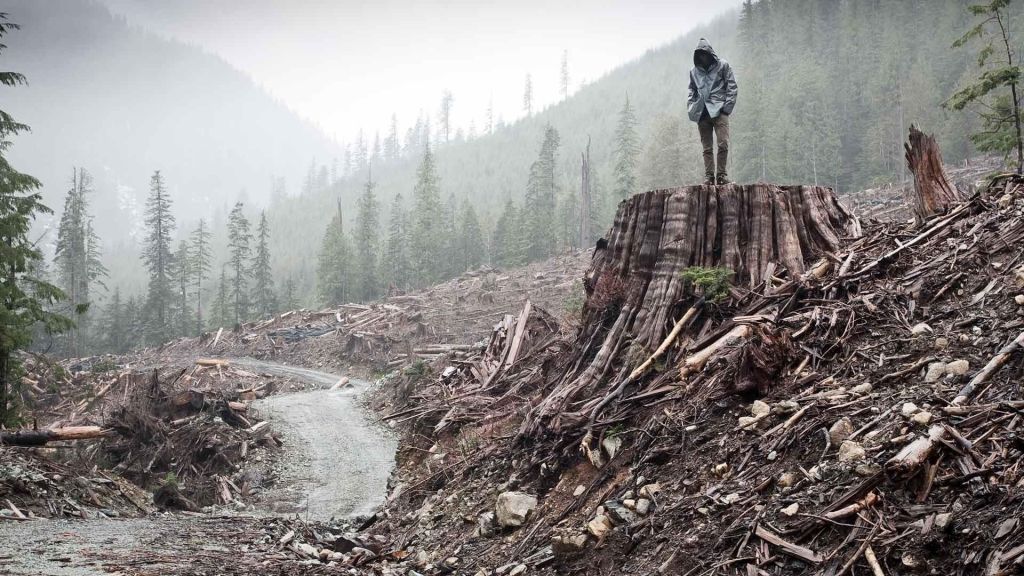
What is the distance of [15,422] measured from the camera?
12.5 metres

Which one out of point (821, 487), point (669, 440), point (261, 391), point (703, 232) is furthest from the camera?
point (261, 391)

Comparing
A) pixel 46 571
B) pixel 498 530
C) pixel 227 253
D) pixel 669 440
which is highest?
pixel 227 253

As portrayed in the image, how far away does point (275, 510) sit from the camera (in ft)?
33.1

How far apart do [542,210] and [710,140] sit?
52.1m

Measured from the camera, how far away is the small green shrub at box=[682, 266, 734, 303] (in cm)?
611

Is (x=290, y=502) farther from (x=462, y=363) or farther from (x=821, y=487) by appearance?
(x=821, y=487)

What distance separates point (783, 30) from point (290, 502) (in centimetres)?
9321

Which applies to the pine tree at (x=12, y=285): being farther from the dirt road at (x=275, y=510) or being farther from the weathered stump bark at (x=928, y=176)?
the weathered stump bark at (x=928, y=176)

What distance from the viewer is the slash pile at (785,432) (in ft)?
9.39

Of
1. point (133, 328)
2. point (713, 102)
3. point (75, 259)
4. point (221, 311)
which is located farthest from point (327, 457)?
point (75, 259)

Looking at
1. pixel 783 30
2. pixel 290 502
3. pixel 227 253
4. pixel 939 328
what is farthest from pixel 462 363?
pixel 227 253

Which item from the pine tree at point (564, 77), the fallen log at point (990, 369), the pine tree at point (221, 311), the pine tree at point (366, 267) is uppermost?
the pine tree at point (564, 77)

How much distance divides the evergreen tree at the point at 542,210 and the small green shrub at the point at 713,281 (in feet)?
158

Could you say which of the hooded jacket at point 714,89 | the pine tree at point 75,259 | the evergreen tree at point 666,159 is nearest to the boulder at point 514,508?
the hooded jacket at point 714,89
